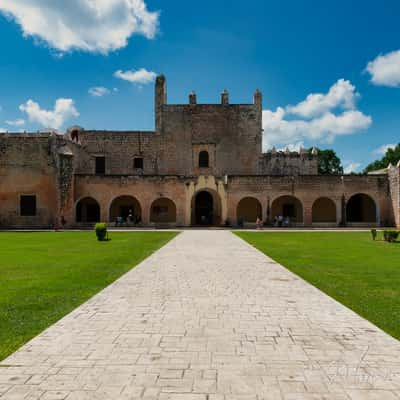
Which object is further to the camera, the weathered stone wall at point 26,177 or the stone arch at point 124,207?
the stone arch at point 124,207

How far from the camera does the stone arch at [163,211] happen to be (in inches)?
1222

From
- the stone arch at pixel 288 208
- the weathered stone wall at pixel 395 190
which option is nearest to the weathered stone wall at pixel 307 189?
the weathered stone wall at pixel 395 190

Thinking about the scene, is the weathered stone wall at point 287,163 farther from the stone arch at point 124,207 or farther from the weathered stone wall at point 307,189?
the stone arch at point 124,207

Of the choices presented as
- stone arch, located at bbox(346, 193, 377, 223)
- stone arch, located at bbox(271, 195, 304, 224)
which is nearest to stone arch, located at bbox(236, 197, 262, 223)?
stone arch, located at bbox(271, 195, 304, 224)

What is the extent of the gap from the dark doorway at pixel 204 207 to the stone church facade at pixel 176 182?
0.29 feet

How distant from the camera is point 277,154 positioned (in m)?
34.9

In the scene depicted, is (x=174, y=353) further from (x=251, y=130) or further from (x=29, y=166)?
(x=251, y=130)

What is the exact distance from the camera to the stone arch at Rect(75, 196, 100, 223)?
31.5 meters

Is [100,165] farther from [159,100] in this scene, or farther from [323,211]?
[323,211]

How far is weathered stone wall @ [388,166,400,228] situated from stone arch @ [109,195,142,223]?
20.9 m

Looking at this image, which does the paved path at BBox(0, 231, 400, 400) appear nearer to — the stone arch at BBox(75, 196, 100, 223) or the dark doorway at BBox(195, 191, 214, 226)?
the dark doorway at BBox(195, 191, 214, 226)

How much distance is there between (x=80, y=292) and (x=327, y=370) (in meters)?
4.81

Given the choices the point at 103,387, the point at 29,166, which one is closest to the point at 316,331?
the point at 103,387

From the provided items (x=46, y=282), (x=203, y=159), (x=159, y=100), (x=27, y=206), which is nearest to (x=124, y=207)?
(x=27, y=206)
